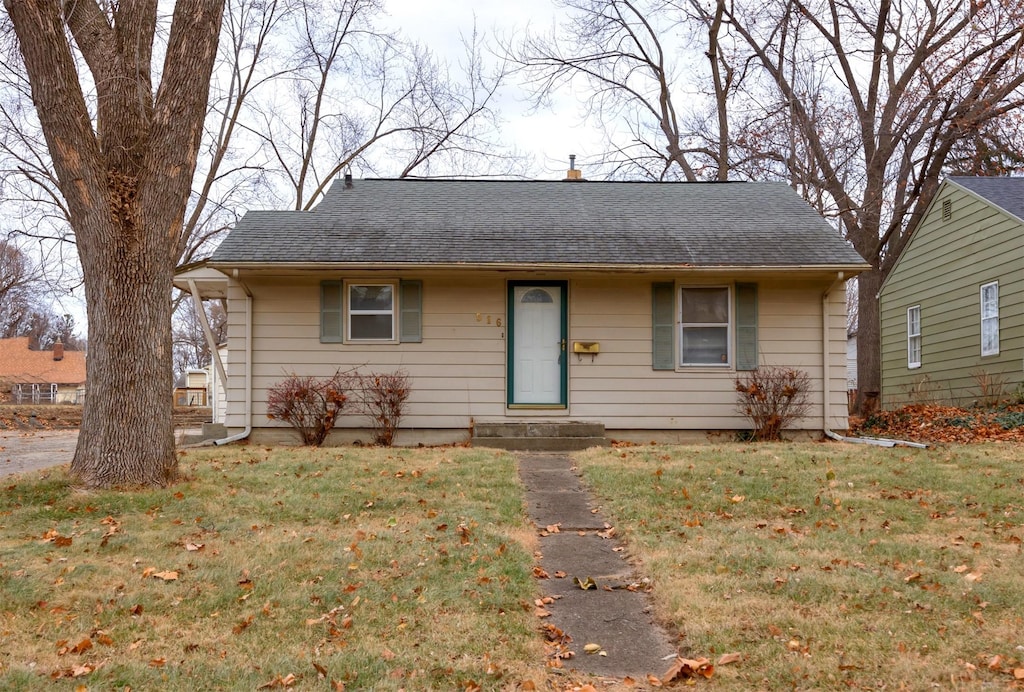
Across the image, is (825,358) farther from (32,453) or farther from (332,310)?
(32,453)

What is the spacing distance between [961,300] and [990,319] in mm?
1109

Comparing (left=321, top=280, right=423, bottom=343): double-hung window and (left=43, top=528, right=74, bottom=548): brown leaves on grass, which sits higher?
(left=321, top=280, right=423, bottom=343): double-hung window

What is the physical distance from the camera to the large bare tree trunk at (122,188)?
7.37m

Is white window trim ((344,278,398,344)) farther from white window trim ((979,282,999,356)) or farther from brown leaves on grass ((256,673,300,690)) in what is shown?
white window trim ((979,282,999,356))

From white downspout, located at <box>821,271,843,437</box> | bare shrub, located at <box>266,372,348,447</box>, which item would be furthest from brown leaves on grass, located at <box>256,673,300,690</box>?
white downspout, located at <box>821,271,843,437</box>

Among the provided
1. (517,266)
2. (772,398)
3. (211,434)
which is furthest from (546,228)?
(211,434)

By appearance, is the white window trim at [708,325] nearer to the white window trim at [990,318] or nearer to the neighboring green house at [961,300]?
the neighboring green house at [961,300]

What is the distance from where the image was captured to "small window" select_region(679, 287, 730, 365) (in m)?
12.7

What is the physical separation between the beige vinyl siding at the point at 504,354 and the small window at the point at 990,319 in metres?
4.95

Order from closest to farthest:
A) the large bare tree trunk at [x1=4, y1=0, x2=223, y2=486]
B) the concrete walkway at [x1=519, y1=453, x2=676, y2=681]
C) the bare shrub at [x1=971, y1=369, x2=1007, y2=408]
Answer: the concrete walkway at [x1=519, y1=453, x2=676, y2=681]
the large bare tree trunk at [x1=4, y1=0, x2=223, y2=486]
the bare shrub at [x1=971, y1=369, x2=1007, y2=408]

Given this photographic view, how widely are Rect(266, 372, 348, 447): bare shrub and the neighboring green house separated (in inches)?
440

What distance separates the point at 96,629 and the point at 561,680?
2487 millimetres

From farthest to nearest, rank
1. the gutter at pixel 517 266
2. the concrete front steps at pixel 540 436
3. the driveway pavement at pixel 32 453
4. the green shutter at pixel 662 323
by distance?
the green shutter at pixel 662 323 < the gutter at pixel 517 266 < the concrete front steps at pixel 540 436 < the driveway pavement at pixel 32 453

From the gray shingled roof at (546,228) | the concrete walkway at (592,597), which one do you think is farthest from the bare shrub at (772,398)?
the concrete walkway at (592,597)
